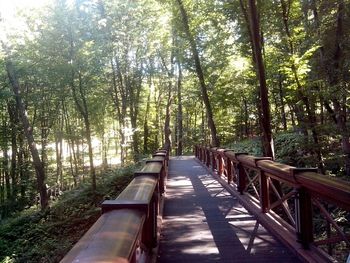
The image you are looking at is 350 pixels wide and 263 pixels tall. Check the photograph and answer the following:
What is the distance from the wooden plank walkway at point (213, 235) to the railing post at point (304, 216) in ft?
0.83

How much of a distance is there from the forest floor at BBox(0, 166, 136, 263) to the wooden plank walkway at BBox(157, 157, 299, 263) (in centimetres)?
535

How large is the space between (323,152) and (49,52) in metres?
11.4

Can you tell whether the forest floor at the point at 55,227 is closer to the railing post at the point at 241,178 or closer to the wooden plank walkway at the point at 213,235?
the wooden plank walkway at the point at 213,235

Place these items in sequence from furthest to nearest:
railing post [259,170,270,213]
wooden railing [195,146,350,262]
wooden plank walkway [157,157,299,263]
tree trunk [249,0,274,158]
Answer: tree trunk [249,0,274,158] → railing post [259,170,270,213] → wooden plank walkway [157,157,299,263] → wooden railing [195,146,350,262]

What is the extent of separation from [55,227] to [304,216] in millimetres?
11967

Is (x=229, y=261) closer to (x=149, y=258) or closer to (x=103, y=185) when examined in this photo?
(x=149, y=258)

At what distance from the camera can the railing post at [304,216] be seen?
4.23 meters

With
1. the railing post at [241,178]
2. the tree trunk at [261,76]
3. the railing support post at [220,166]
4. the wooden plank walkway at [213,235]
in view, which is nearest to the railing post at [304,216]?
the wooden plank walkway at [213,235]

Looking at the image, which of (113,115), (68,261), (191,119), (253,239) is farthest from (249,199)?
(191,119)

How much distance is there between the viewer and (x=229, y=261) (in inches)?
166

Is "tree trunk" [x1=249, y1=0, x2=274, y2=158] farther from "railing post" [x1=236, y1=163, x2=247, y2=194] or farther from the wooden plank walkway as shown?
the wooden plank walkway

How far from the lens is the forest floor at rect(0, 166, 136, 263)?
39.0 ft

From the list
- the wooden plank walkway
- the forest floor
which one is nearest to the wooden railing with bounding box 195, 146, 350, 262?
the wooden plank walkway

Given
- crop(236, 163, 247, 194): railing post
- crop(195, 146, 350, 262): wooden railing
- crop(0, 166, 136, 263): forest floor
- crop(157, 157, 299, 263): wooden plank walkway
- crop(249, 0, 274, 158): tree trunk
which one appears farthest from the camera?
crop(0, 166, 136, 263): forest floor
